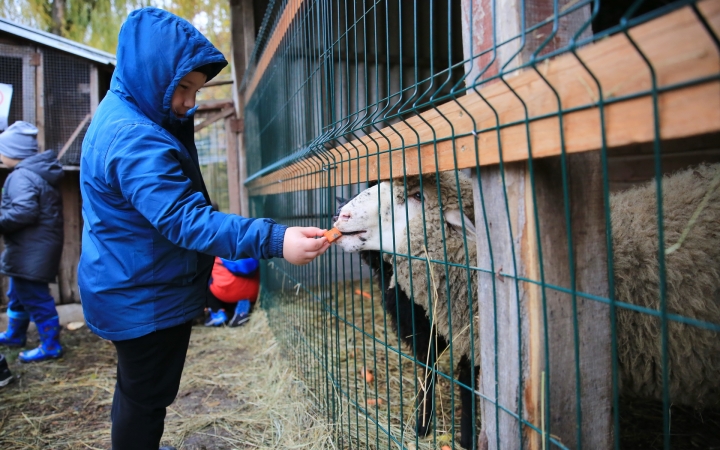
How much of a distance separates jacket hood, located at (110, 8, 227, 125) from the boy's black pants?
975 mm

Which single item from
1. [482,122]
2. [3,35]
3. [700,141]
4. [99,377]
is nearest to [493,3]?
[482,122]

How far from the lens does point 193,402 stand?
345cm

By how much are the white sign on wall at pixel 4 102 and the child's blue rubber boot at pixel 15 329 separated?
217cm

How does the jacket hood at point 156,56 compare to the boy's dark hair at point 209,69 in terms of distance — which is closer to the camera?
the jacket hood at point 156,56

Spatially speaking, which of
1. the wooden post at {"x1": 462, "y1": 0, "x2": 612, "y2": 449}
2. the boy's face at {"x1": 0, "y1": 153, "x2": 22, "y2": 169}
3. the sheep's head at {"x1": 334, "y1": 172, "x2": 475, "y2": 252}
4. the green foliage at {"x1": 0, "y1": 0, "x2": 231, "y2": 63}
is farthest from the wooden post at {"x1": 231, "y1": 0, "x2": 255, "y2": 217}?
the wooden post at {"x1": 462, "y1": 0, "x2": 612, "y2": 449}

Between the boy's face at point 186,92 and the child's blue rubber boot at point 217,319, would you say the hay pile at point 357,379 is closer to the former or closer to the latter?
the child's blue rubber boot at point 217,319

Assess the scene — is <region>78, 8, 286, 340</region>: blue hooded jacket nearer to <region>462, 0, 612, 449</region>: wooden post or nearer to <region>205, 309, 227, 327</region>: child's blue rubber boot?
<region>462, 0, 612, 449</region>: wooden post

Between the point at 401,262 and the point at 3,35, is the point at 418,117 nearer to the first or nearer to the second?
the point at 401,262

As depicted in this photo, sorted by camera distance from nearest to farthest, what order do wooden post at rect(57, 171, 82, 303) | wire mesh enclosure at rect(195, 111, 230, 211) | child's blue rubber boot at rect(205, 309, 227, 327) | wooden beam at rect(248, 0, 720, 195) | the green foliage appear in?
wooden beam at rect(248, 0, 720, 195) < child's blue rubber boot at rect(205, 309, 227, 327) < wooden post at rect(57, 171, 82, 303) < wire mesh enclosure at rect(195, 111, 230, 211) < the green foliage

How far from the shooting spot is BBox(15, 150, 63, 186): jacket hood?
422cm

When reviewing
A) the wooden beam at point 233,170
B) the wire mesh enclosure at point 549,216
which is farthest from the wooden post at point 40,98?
the wire mesh enclosure at point 549,216

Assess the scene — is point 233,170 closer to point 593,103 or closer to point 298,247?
point 298,247

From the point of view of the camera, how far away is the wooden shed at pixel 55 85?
5.26 metres

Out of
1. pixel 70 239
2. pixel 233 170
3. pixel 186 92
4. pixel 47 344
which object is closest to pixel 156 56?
pixel 186 92
